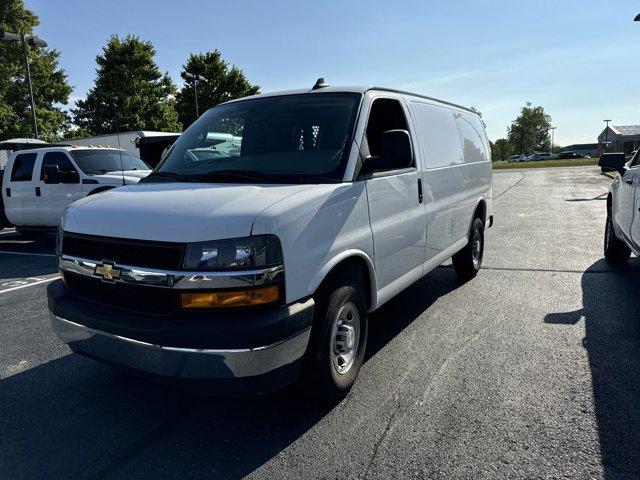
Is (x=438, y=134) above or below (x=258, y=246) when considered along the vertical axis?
above

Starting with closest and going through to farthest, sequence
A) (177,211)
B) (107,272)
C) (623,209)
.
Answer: (177,211)
(107,272)
(623,209)

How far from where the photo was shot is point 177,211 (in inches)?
107

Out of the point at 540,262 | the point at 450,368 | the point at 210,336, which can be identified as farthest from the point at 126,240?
the point at 540,262

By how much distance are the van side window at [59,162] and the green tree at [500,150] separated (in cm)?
12242

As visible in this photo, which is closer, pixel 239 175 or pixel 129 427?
pixel 129 427

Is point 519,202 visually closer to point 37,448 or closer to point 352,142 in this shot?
point 352,142

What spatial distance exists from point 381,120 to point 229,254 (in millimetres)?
1991

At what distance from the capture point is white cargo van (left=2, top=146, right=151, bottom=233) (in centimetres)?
971

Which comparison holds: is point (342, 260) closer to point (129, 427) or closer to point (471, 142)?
point (129, 427)

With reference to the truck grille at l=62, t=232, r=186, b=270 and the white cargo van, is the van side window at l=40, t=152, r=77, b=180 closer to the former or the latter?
the white cargo van

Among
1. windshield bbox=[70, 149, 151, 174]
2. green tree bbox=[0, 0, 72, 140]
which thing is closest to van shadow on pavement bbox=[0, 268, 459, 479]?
windshield bbox=[70, 149, 151, 174]

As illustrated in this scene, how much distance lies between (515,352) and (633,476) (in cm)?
158

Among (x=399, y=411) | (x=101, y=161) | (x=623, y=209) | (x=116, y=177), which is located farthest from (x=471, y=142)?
(x=101, y=161)

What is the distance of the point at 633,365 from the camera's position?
370 centimetres
